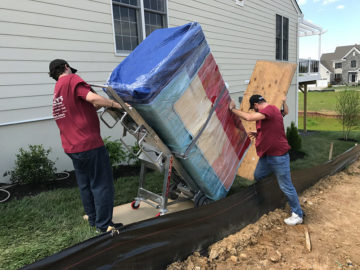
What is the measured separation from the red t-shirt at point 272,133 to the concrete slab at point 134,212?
1.44 m

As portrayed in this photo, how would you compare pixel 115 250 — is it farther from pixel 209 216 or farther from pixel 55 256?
pixel 209 216

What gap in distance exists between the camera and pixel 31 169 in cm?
436

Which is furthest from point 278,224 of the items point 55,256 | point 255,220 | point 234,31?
point 234,31

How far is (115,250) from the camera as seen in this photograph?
2.20 m

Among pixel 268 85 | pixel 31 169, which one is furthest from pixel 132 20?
pixel 31 169

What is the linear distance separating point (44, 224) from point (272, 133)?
2.98 metres

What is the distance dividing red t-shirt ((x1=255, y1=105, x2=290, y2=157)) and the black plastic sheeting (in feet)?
1.76

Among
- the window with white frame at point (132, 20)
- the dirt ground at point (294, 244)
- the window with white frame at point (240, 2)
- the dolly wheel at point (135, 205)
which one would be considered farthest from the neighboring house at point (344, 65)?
the dolly wheel at point (135, 205)

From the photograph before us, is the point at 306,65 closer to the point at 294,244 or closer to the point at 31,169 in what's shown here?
the point at 294,244

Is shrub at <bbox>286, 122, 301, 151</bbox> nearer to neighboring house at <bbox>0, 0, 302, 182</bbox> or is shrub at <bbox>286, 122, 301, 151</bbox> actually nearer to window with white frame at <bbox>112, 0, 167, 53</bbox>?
neighboring house at <bbox>0, 0, 302, 182</bbox>

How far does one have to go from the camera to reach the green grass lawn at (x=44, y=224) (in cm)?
253

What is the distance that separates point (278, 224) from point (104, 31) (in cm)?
492

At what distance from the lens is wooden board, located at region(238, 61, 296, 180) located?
14.6 feet

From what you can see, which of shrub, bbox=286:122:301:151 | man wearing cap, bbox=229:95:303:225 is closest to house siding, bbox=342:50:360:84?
shrub, bbox=286:122:301:151
